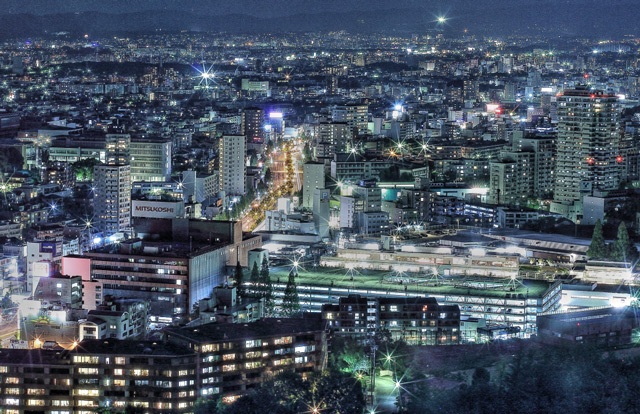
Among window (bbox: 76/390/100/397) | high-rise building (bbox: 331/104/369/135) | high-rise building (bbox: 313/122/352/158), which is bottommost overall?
window (bbox: 76/390/100/397)

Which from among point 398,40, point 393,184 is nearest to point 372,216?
point 393,184

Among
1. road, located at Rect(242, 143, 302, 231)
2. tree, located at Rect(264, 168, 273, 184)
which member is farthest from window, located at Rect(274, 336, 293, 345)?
tree, located at Rect(264, 168, 273, 184)

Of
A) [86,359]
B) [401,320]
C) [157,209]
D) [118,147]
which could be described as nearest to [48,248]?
[157,209]

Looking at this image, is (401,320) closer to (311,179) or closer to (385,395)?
(385,395)

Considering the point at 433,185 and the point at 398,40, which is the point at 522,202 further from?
the point at 398,40

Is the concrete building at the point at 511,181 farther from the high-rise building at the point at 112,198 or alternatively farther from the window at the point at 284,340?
the window at the point at 284,340

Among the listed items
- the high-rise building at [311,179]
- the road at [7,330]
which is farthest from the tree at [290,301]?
the high-rise building at [311,179]

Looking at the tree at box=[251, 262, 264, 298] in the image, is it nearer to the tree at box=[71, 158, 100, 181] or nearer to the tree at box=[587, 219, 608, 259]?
the tree at box=[587, 219, 608, 259]
